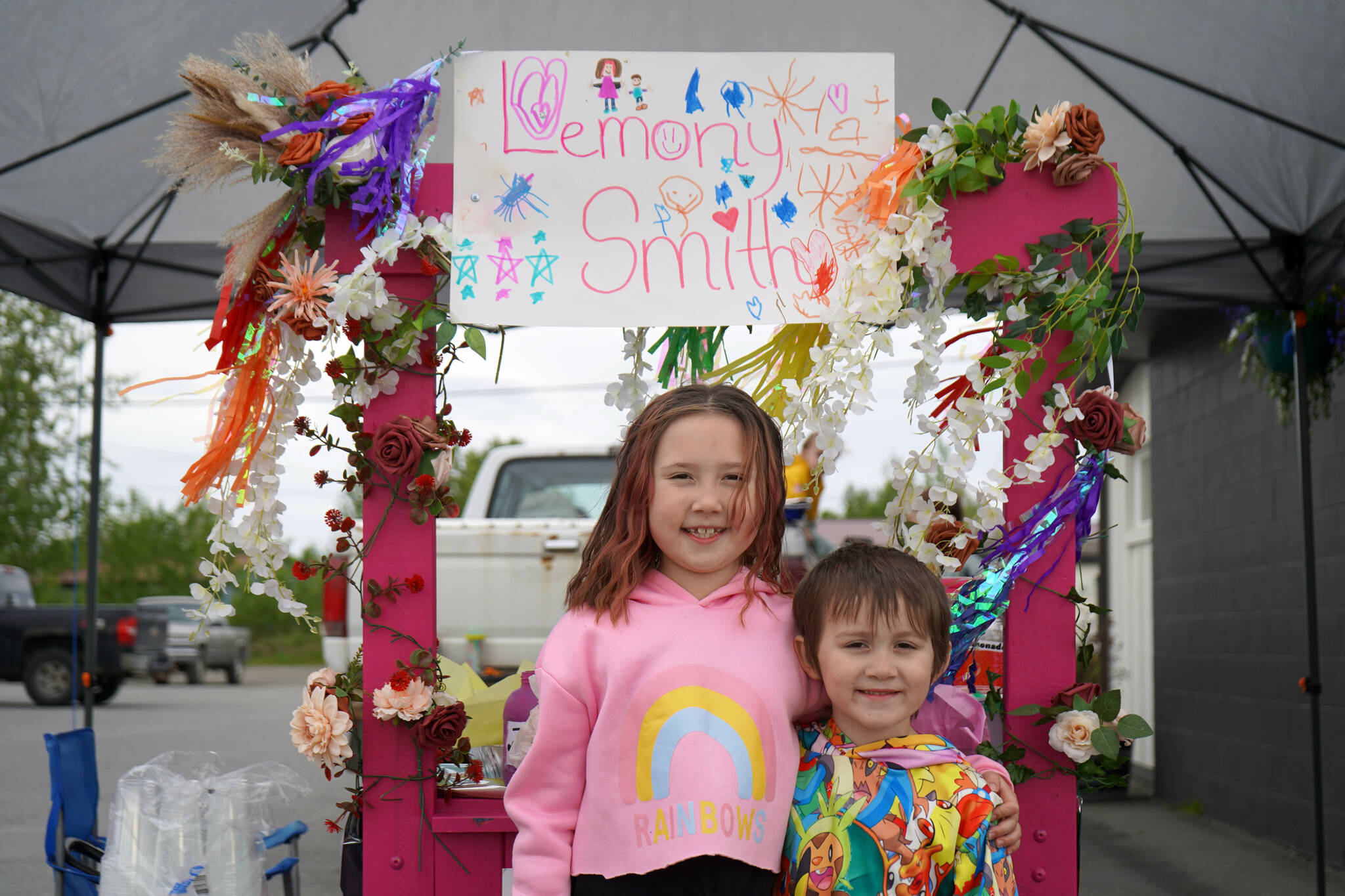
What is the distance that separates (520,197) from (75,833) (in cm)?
223

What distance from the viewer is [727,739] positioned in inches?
65.4

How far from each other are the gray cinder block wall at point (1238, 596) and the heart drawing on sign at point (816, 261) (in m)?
3.62

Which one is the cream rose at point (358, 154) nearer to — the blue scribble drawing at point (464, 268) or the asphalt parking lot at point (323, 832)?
the blue scribble drawing at point (464, 268)

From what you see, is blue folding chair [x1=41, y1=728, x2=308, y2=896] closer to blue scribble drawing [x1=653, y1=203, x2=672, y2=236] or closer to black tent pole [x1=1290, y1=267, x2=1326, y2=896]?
blue scribble drawing [x1=653, y1=203, x2=672, y2=236]

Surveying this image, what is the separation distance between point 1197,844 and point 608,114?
200 inches

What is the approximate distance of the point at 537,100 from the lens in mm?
2045

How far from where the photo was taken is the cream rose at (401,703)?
2000 millimetres

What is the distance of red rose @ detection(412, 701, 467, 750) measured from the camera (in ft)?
6.59

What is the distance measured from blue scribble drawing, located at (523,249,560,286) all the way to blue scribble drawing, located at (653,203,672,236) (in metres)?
0.21

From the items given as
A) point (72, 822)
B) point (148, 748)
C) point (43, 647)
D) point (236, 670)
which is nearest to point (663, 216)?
point (72, 822)

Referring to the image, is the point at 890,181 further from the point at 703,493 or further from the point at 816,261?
the point at 703,493

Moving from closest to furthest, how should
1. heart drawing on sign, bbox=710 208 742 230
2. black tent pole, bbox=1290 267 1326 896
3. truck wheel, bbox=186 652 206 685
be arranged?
heart drawing on sign, bbox=710 208 742 230, black tent pole, bbox=1290 267 1326 896, truck wheel, bbox=186 652 206 685

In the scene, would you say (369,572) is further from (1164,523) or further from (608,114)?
(1164,523)

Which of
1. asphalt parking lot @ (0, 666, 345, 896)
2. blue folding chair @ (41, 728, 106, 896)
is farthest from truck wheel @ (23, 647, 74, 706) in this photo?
blue folding chair @ (41, 728, 106, 896)
